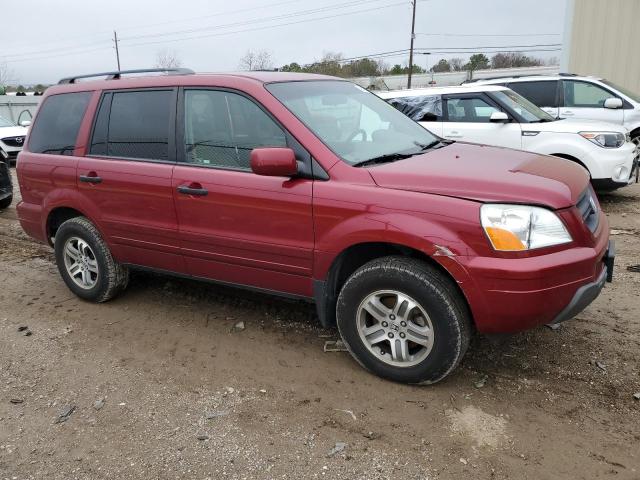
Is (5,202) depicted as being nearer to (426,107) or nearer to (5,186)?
(5,186)

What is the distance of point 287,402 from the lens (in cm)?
320

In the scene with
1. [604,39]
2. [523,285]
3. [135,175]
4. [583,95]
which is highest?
[604,39]

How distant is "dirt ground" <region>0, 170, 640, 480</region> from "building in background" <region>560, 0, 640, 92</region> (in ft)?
41.6

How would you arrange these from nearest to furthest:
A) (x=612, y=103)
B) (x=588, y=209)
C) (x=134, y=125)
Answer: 1. (x=588, y=209)
2. (x=134, y=125)
3. (x=612, y=103)

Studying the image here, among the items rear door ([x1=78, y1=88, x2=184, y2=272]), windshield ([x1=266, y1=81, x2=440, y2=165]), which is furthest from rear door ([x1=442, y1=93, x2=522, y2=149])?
rear door ([x1=78, y1=88, x2=184, y2=272])

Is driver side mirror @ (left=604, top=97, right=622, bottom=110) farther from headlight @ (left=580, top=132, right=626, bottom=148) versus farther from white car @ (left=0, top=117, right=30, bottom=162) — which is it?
white car @ (left=0, top=117, right=30, bottom=162)

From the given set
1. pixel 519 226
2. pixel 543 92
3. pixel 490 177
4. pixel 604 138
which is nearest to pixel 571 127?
pixel 604 138

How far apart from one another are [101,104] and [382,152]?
237cm

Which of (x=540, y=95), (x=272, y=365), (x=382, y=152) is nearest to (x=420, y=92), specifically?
(x=540, y=95)

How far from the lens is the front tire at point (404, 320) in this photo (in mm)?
3018

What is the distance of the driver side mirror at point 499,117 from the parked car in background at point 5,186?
745 cm

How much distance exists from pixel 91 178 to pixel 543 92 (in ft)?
26.6

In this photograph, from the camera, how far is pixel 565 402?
3074 mm

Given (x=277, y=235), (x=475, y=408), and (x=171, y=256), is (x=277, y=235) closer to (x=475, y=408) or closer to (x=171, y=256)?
(x=171, y=256)
